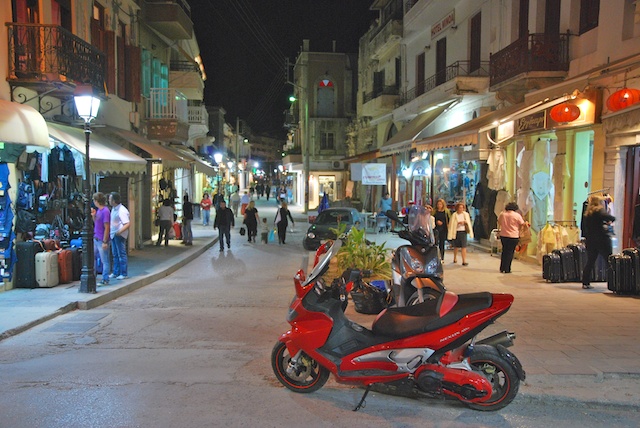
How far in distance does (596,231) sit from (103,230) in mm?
9574

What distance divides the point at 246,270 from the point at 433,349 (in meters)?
Result: 9.84

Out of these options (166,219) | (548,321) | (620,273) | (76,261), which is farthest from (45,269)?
(620,273)

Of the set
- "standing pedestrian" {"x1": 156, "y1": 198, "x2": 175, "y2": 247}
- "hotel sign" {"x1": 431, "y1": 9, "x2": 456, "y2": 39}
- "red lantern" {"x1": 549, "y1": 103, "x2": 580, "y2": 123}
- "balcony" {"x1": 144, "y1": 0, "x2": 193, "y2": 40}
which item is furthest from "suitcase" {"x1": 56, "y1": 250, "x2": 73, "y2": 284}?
"hotel sign" {"x1": 431, "y1": 9, "x2": 456, "y2": 39}

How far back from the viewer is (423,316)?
4867mm

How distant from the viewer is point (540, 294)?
33.2 ft

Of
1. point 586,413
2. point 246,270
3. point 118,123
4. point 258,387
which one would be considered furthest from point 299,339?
point 118,123

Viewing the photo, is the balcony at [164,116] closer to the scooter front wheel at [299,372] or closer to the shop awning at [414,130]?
the shop awning at [414,130]

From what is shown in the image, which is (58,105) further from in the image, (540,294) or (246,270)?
(540,294)

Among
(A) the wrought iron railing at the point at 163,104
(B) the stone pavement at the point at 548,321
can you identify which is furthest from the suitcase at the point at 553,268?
(A) the wrought iron railing at the point at 163,104

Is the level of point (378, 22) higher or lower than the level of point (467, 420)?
higher

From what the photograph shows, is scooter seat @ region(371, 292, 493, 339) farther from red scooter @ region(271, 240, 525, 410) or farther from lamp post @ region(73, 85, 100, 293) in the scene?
lamp post @ region(73, 85, 100, 293)

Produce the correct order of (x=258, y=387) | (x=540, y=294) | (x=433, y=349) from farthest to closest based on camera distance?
(x=540, y=294)
(x=258, y=387)
(x=433, y=349)

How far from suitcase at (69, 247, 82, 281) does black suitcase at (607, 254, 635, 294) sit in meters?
10.5

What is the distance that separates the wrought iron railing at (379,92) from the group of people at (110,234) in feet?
65.8
